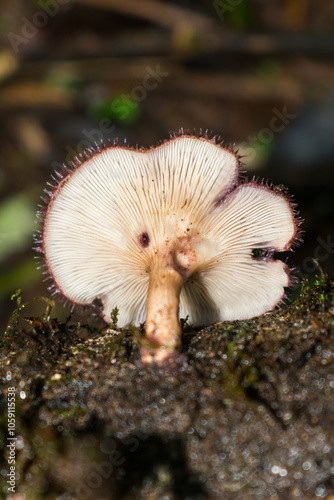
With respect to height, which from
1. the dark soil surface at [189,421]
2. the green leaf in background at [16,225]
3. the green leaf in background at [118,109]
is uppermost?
the dark soil surface at [189,421]

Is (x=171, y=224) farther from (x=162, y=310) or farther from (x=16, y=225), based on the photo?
(x=16, y=225)

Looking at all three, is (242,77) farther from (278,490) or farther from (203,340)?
(278,490)

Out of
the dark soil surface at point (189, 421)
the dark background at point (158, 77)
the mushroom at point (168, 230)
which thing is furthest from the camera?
the dark background at point (158, 77)

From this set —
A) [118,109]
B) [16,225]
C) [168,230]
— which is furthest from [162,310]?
[118,109]

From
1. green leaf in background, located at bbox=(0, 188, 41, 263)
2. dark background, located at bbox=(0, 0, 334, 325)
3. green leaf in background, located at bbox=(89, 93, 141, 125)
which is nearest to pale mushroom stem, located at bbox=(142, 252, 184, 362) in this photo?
green leaf in background, located at bbox=(0, 188, 41, 263)

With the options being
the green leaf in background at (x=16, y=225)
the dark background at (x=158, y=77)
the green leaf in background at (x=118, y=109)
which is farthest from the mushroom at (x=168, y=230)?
the green leaf in background at (x=118, y=109)

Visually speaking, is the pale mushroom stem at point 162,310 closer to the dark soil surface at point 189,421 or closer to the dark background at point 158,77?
the dark soil surface at point 189,421
